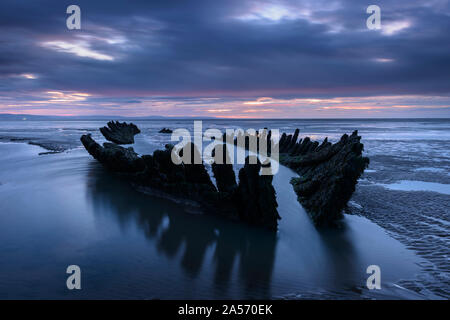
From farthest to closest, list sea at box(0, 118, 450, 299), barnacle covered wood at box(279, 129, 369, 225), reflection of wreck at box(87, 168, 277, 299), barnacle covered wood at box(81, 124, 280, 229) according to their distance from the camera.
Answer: barnacle covered wood at box(279, 129, 369, 225), barnacle covered wood at box(81, 124, 280, 229), reflection of wreck at box(87, 168, 277, 299), sea at box(0, 118, 450, 299)

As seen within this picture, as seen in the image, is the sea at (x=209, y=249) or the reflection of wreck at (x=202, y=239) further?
the reflection of wreck at (x=202, y=239)

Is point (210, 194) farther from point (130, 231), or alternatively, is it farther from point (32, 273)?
point (32, 273)

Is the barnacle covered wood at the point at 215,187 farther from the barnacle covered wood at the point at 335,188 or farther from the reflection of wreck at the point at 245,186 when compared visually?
the barnacle covered wood at the point at 335,188

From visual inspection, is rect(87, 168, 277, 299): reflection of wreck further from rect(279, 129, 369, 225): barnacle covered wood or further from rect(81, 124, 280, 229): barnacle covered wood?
rect(279, 129, 369, 225): barnacle covered wood

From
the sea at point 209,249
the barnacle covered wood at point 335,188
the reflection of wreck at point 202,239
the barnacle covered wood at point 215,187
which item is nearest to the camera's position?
the sea at point 209,249

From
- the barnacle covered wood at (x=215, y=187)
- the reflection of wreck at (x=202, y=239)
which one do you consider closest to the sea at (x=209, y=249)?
the reflection of wreck at (x=202, y=239)

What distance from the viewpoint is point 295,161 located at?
16328 mm

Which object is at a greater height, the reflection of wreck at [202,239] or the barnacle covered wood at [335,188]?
the barnacle covered wood at [335,188]

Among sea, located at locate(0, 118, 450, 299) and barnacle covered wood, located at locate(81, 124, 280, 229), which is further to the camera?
barnacle covered wood, located at locate(81, 124, 280, 229)

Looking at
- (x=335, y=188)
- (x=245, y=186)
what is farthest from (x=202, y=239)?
(x=335, y=188)

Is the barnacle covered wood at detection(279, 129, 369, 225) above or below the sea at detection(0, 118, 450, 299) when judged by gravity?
above

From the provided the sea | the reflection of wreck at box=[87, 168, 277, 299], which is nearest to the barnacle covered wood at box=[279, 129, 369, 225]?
the sea
